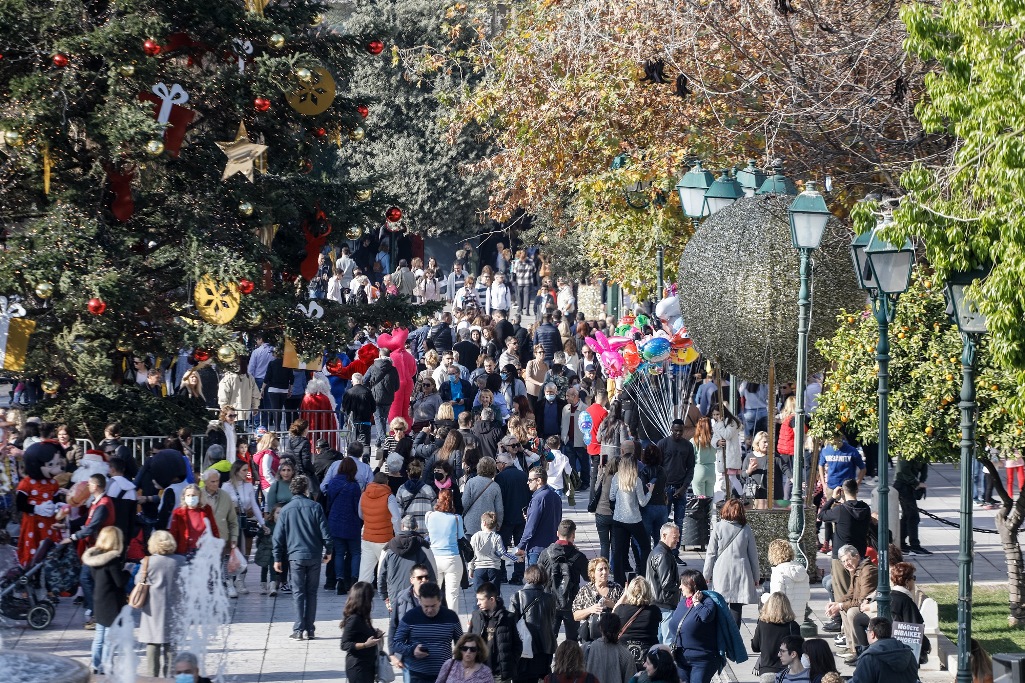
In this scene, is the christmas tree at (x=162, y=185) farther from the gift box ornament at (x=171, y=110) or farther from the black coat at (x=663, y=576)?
the black coat at (x=663, y=576)

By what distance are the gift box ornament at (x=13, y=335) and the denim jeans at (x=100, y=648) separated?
497cm

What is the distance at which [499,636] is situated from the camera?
12664mm

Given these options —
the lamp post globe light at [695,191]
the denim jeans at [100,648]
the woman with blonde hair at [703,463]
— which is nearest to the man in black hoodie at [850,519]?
the woman with blonde hair at [703,463]

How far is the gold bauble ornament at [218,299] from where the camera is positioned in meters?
17.6

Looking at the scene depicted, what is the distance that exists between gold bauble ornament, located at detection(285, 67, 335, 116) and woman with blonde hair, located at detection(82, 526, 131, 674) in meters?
6.39

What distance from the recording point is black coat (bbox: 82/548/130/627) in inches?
539

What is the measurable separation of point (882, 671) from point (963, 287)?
316 cm

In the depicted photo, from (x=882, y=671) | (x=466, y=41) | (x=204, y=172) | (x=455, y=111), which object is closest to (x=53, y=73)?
(x=204, y=172)

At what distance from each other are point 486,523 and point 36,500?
4526 mm

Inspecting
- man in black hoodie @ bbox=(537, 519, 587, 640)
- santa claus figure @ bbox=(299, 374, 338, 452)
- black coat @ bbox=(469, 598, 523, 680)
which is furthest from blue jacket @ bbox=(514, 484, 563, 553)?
santa claus figure @ bbox=(299, 374, 338, 452)

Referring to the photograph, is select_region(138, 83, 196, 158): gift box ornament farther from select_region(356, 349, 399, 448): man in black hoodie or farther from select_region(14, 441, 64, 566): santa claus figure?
select_region(356, 349, 399, 448): man in black hoodie

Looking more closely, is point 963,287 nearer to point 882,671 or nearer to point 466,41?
point 882,671

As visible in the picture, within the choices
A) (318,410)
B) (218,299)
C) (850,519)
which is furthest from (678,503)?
(218,299)

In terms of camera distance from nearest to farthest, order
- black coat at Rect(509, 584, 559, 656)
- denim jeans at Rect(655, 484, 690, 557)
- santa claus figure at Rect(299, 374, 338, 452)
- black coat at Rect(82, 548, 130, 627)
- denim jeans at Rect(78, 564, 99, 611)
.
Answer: black coat at Rect(509, 584, 559, 656) < black coat at Rect(82, 548, 130, 627) < denim jeans at Rect(78, 564, 99, 611) < denim jeans at Rect(655, 484, 690, 557) < santa claus figure at Rect(299, 374, 338, 452)
